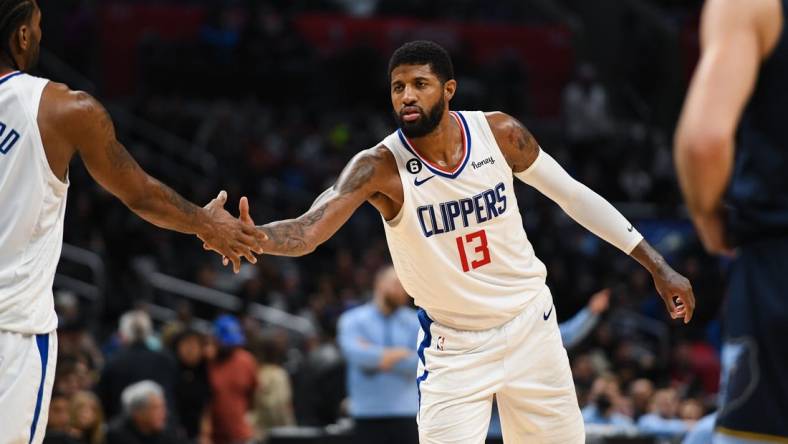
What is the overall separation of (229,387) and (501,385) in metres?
6.42

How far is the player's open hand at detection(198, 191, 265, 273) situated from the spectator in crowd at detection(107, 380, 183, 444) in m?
4.28

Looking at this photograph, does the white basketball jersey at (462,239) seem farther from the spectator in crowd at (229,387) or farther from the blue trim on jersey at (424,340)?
the spectator in crowd at (229,387)

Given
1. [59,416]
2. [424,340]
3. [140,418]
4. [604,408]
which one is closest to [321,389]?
[604,408]

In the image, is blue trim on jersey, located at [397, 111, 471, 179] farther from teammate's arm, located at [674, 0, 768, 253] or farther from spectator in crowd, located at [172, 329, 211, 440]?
spectator in crowd, located at [172, 329, 211, 440]

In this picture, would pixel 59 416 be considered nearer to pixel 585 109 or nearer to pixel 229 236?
pixel 229 236

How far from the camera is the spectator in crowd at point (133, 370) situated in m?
10.6

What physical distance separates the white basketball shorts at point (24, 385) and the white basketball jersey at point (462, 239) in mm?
1923

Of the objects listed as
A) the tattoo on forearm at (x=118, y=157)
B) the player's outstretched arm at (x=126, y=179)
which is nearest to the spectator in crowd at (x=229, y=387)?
the player's outstretched arm at (x=126, y=179)

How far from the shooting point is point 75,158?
16.2 meters

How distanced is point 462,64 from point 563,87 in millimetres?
3172

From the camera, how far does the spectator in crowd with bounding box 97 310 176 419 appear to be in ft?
34.8

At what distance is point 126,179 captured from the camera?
5133 mm

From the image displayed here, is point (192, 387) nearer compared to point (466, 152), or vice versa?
point (466, 152)

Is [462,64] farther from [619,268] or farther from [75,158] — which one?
[75,158]
